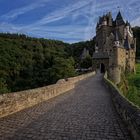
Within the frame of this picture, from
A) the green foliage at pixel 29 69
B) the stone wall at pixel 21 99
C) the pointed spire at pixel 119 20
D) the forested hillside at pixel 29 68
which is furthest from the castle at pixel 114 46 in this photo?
the stone wall at pixel 21 99

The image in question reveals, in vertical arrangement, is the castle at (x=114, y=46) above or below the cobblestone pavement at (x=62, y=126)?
above

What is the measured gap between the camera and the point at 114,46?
2419 inches

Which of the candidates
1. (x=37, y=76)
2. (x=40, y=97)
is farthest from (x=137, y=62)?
(x=40, y=97)

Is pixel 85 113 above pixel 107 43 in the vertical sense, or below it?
below

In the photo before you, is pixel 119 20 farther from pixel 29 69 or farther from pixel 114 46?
pixel 29 69

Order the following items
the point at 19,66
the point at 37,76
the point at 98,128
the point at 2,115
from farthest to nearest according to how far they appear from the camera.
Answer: the point at 19,66
the point at 37,76
the point at 2,115
the point at 98,128

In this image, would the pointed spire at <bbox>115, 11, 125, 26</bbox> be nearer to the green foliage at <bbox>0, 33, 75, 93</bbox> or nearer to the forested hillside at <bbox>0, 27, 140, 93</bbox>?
the forested hillside at <bbox>0, 27, 140, 93</bbox>

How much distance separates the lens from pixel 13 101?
30.8ft

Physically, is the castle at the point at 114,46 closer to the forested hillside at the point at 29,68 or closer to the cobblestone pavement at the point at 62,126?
the forested hillside at the point at 29,68

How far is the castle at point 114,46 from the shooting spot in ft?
203


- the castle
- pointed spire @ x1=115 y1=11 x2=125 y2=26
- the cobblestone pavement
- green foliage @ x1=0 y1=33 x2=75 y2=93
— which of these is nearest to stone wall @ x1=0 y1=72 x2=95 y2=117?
the cobblestone pavement

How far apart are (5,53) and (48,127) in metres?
65.6

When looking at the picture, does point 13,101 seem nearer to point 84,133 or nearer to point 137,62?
point 84,133

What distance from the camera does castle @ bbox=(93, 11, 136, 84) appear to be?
6178 centimetres
